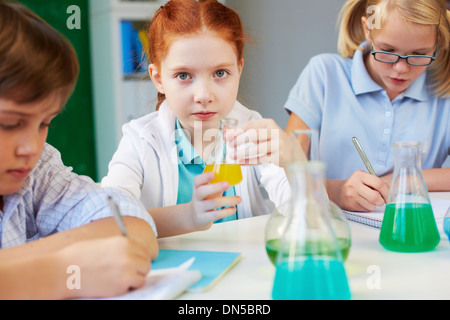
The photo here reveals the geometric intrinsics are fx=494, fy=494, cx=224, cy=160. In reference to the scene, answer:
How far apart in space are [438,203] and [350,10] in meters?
0.81

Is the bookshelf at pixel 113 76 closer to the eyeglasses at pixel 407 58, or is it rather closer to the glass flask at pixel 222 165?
the eyeglasses at pixel 407 58

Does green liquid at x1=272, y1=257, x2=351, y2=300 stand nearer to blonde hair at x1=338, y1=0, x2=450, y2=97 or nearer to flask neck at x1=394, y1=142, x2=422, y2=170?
flask neck at x1=394, y1=142, x2=422, y2=170

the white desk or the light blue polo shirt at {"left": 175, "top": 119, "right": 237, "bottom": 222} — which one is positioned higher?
the light blue polo shirt at {"left": 175, "top": 119, "right": 237, "bottom": 222}

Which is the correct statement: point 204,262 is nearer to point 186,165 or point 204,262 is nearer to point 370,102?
point 186,165

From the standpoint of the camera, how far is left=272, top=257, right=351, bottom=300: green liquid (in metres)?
0.62

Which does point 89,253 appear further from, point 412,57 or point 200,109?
point 412,57

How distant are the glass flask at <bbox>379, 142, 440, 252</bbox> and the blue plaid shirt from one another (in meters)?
0.45

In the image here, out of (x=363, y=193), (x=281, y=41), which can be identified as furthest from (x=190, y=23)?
(x=281, y=41)

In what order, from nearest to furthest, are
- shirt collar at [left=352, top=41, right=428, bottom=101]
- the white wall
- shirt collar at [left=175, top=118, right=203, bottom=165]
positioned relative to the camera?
shirt collar at [left=175, top=118, right=203, bottom=165] → shirt collar at [left=352, top=41, right=428, bottom=101] → the white wall

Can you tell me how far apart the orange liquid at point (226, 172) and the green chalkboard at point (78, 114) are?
114 inches

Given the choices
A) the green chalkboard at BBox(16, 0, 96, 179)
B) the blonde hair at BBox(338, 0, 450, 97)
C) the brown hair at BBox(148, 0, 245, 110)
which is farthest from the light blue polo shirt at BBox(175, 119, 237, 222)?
the green chalkboard at BBox(16, 0, 96, 179)

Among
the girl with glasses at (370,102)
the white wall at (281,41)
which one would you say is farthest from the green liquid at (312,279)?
the white wall at (281,41)

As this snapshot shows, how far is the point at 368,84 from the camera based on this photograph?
1.74 meters
